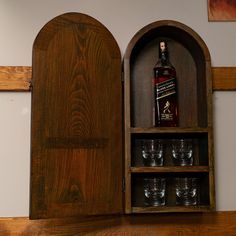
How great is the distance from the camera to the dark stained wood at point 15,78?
1650mm

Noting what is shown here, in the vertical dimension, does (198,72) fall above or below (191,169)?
above

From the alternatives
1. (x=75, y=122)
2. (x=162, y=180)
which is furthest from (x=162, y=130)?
(x=75, y=122)

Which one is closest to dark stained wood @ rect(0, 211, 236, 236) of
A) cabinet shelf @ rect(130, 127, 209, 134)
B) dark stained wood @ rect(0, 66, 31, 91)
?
cabinet shelf @ rect(130, 127, 209, 134)

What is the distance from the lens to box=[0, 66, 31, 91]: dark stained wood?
1650 mm

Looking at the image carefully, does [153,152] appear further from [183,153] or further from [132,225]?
[132,225]

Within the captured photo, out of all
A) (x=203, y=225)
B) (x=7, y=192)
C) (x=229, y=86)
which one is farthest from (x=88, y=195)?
(x=229, y=86)

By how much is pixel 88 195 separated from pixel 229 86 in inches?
31.5

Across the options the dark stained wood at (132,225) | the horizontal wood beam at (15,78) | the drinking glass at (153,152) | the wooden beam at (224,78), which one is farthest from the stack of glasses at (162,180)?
the horizontal wood beam at (15,78)

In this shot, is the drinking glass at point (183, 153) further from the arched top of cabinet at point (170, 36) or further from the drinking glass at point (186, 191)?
the arched top of cabinet at point (170, 36)

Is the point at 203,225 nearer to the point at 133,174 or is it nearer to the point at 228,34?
the point at 133,174

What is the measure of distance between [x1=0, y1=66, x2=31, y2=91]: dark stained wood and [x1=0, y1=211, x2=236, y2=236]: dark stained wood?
0.55 meters

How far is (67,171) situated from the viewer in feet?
4.70

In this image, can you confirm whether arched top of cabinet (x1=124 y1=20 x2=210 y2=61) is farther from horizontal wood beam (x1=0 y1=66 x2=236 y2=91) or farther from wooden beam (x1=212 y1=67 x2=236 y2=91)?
horizontal wood beam (x1=0 y1=66 x2=236 y2=91)

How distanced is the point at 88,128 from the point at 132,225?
1.60ft
